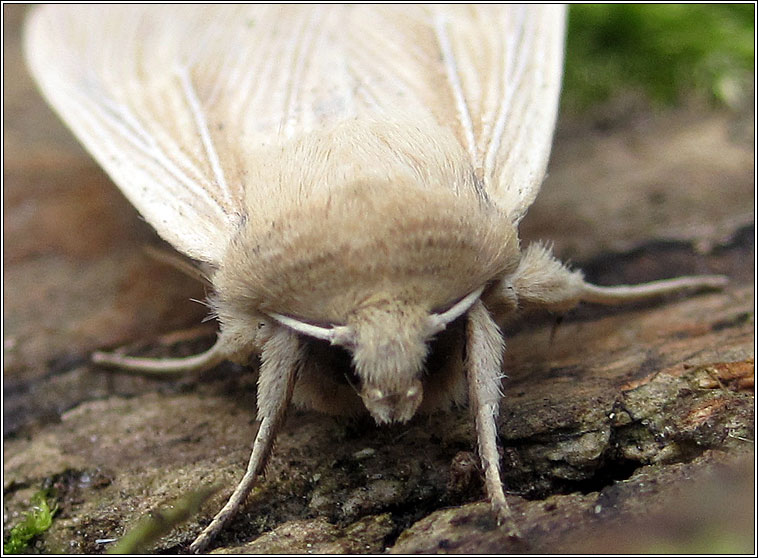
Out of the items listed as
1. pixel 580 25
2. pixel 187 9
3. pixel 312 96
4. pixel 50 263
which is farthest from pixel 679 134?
pixel 50 263

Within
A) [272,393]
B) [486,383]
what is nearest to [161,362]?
[272,393]

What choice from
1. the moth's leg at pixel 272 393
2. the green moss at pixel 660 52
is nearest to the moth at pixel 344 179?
the moth's leg at pixel 272 393

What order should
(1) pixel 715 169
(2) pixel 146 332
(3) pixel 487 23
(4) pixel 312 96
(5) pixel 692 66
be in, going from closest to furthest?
(4) pixel 312 96
(2) pixel 146 332
(3) pixel 487 23
(1) pixel 715 169
(5) pixel 692 66

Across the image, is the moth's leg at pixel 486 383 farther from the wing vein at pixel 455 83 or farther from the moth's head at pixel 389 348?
the wing vein at pixel 455 83

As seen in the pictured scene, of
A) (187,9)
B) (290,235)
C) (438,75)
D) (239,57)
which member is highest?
(187,9)

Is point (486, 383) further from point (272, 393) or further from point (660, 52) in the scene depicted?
point (660, 52)

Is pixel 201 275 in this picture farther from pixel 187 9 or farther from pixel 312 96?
pixel 187 9

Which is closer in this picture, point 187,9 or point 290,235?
point 290,235
